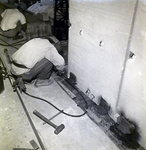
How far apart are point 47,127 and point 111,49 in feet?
4.96

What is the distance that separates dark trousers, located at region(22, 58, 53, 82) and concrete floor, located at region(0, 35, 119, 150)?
1.24ft

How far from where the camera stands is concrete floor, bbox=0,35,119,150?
7.19 ft

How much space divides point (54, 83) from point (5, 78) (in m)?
1.12

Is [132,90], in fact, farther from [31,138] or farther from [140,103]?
[31,138]

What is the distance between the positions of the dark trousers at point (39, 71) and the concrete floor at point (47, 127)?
1.24ft

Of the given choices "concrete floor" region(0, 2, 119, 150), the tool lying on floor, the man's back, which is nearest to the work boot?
"concrete floor" region(0, 2, 119, 150)

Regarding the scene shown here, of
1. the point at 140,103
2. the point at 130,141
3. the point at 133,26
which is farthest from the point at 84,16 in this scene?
the point at 130,141

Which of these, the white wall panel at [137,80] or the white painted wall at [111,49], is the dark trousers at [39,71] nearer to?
the white painted wall at [111,49]

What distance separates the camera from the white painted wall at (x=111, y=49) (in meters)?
1.76

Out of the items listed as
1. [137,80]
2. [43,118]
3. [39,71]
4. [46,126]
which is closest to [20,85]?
[39,71]

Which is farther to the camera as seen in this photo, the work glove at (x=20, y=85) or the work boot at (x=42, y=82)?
the work boot at (x=42, y=82)

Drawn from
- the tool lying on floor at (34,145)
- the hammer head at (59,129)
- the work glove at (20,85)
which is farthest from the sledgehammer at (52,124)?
the work glove at (20,85)

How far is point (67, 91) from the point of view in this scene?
318cm

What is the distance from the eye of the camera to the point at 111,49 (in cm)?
211
